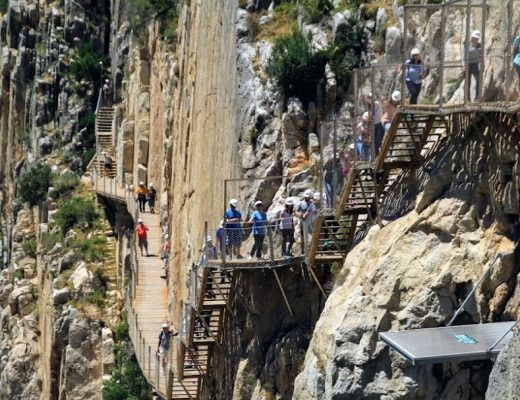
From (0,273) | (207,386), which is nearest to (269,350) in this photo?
(207,386)

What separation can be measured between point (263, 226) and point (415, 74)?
4965mm

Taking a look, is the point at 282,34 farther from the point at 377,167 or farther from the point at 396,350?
the point at 396,350

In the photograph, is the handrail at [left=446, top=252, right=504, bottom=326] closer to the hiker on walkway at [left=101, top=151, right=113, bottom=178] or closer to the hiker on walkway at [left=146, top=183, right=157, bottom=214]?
the hiker on walkway at [left=146, top=183, right=157, bottom=214]

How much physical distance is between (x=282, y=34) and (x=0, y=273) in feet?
96.8

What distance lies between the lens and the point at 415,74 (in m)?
21.0

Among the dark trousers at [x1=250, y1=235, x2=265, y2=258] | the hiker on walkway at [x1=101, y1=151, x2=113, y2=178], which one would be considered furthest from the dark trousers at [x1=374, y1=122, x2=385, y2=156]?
the hiker on walkway at [x1=101, y1=151, x2=113, y2=178]

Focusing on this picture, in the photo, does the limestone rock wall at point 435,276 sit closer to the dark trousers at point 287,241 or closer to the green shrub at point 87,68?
the dark trousers at point 287,241

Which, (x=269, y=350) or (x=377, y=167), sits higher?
(x=377, y=167)

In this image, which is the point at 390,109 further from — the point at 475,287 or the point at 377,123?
the point at 475,287

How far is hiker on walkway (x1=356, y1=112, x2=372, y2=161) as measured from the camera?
74.3 feet

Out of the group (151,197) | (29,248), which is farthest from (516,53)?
Result: (29,248)

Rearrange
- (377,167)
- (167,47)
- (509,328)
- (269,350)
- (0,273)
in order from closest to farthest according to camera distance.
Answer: (509,328), (377,167), (269,350), (167,47), (0,273)

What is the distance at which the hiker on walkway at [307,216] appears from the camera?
24.3 metres

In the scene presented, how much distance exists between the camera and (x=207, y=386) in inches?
1210
